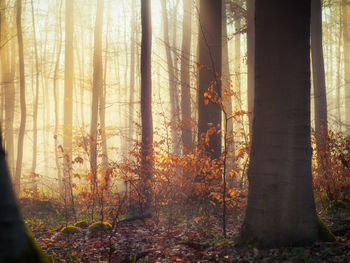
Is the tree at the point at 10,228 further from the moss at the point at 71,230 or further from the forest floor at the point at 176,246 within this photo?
the moss at the point at 71,230

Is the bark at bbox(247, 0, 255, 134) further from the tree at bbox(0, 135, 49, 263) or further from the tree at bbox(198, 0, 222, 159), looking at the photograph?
the tree at bbox(0, 135, 49, 263)

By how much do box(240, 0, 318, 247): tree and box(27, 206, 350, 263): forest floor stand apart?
32cm

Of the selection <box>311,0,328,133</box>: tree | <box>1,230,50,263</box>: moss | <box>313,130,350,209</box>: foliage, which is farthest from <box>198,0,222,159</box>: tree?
<box>1,230,50,263</box>: moss

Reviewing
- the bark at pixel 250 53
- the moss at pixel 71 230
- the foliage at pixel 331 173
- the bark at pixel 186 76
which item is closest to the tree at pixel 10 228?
the moss at pixel 71 230

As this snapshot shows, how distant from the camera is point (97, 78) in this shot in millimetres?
14375

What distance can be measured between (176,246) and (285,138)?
2696 mm

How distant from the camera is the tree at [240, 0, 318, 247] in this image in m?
4.02

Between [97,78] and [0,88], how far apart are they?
1021 centimetres

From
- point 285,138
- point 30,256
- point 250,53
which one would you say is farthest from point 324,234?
point 250,53

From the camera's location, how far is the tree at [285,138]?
4.02 metres

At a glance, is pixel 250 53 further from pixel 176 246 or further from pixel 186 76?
pixel 176 246

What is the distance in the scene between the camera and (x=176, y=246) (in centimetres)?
508

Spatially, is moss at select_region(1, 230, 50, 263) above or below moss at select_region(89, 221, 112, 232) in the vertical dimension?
above

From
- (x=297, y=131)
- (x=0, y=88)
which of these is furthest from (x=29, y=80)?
(x=297, y=131)
